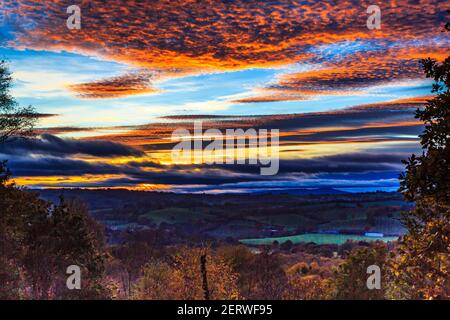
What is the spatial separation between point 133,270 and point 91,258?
65.0m

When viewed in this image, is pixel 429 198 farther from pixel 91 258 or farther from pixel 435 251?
pixel 91 258

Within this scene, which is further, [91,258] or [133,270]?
[133,270]

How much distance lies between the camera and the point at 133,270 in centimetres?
11656

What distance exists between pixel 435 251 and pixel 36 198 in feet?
112

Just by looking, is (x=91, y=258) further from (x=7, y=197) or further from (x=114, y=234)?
(x=114, y=234)

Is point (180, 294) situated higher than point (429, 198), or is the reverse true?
point (429, 198)
